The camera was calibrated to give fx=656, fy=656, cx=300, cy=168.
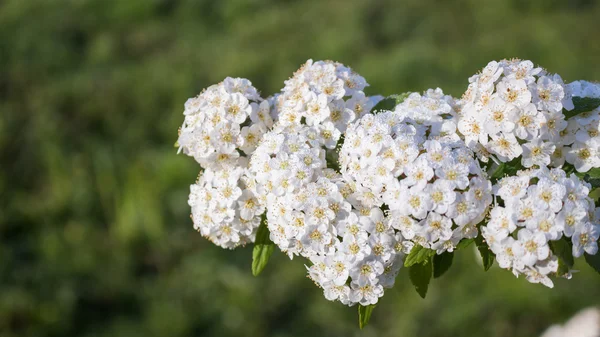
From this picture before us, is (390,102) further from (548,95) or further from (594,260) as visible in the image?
(594,260)

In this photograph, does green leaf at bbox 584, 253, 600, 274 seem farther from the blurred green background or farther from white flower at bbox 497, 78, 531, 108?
the blurred green background

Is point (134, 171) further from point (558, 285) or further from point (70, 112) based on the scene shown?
point (558, 285)

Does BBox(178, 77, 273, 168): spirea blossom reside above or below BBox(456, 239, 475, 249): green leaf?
above

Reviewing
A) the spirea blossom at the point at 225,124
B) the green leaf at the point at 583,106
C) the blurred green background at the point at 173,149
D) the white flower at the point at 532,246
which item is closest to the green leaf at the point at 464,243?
the white flower at the point at 532,246

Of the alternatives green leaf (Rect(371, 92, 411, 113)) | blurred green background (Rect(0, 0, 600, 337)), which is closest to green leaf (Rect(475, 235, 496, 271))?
green leaf (Rect(371, 92, 411, 113))

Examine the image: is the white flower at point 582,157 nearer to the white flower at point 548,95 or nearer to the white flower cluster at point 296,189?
the white flower at point 548,95

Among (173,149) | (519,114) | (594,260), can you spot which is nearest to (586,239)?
(594,260)

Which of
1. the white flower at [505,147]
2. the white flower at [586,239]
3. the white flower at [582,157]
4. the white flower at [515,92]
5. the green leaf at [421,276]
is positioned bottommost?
the white flower at [586,239]
